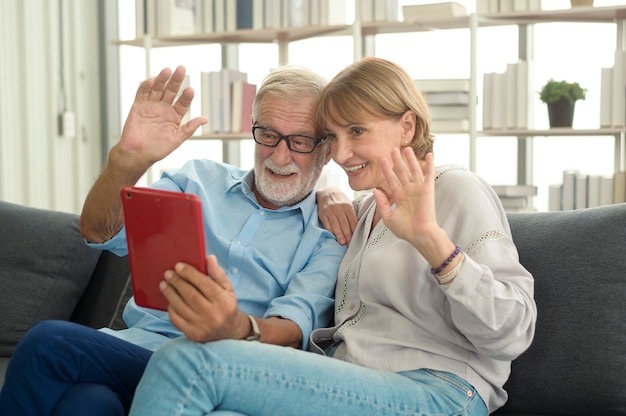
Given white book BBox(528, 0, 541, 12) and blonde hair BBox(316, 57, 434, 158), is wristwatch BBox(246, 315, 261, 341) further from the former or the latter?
white book BBox(528, 0, 541, 12)

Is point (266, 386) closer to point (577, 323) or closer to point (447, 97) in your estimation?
point (577, 323)

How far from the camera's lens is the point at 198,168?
2146 millimetres

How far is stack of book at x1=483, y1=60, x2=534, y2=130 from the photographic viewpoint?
3436mm

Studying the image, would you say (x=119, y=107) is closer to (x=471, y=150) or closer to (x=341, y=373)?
(x=471, y=150)

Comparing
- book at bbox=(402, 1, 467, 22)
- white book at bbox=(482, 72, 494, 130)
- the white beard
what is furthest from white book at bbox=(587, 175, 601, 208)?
the white beard

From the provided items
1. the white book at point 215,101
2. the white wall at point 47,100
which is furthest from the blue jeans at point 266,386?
the white wall at point 47,100

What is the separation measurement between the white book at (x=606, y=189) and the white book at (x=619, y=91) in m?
0.22

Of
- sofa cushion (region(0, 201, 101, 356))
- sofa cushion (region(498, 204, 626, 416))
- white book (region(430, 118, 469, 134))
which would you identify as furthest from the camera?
white book (region(430, 118, 469, 134))

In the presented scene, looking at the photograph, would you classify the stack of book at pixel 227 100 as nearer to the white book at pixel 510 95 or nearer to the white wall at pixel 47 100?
the white wall at pixel 47 100

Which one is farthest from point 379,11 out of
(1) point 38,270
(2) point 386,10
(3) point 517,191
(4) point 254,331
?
(4) point 254,331

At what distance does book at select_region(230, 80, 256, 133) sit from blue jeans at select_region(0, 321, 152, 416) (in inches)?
91.5

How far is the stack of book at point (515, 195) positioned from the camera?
3447 mm

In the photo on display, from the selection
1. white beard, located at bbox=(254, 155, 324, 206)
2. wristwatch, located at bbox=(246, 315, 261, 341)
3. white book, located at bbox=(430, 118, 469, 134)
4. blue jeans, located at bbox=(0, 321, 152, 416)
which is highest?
white book, located at bbox=(430, 118, 469, 134)

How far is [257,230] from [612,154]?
2240 millimetres
